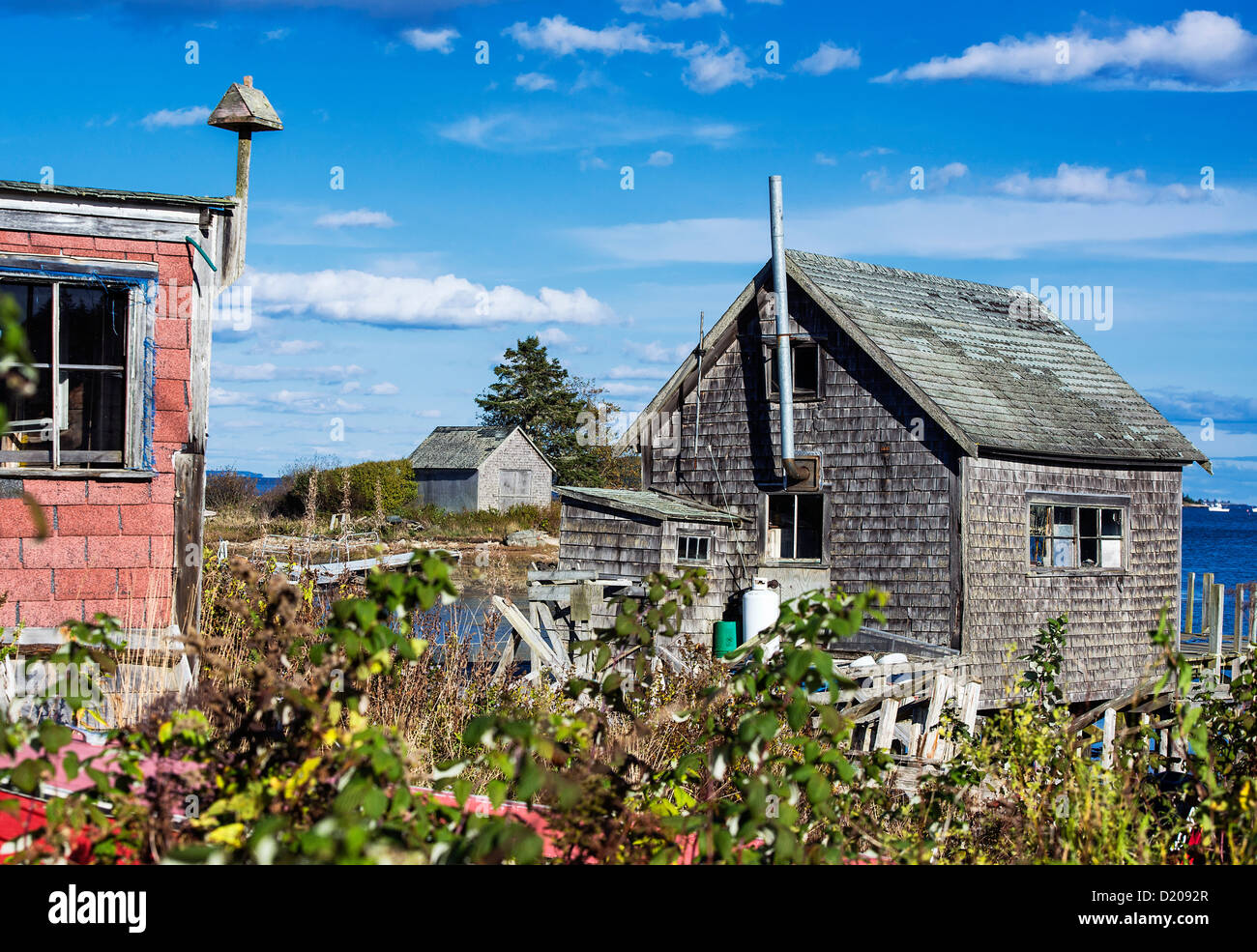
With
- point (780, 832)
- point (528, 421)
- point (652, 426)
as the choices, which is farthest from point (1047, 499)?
point (528, 421)

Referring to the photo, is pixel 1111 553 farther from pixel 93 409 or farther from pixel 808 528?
pixel 93 409

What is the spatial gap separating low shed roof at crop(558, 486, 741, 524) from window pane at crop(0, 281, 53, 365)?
30.5 feet

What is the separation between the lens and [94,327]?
350 inches

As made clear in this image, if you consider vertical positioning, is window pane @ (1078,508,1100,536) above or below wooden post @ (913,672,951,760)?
above

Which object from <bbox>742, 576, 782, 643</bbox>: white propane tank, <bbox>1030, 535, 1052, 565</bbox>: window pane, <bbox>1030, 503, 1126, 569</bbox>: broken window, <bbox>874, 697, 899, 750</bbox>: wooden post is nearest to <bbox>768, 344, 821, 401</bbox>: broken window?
Result: <bbox>742, 576, 782, 643</bbox>: white propane tank

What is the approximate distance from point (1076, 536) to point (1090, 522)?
0.46m

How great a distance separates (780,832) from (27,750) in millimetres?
3123

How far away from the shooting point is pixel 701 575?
14.3 feet

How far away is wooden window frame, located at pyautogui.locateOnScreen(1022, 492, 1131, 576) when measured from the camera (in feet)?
55.3

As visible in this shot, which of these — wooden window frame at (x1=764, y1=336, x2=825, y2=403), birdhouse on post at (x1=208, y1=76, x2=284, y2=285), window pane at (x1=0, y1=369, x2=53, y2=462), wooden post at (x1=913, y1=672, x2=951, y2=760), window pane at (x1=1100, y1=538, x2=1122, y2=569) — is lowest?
wooden post at (x1=913, y1=672, x2=951, y2=760)

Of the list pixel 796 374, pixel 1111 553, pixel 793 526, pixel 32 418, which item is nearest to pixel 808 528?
pixel 793 526

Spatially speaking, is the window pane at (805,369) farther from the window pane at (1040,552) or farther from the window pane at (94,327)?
the window pane at (94,327)

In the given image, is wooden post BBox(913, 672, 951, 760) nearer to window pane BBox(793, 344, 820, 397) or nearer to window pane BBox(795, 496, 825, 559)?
window pane BBox(795, 496, 825, 559)
